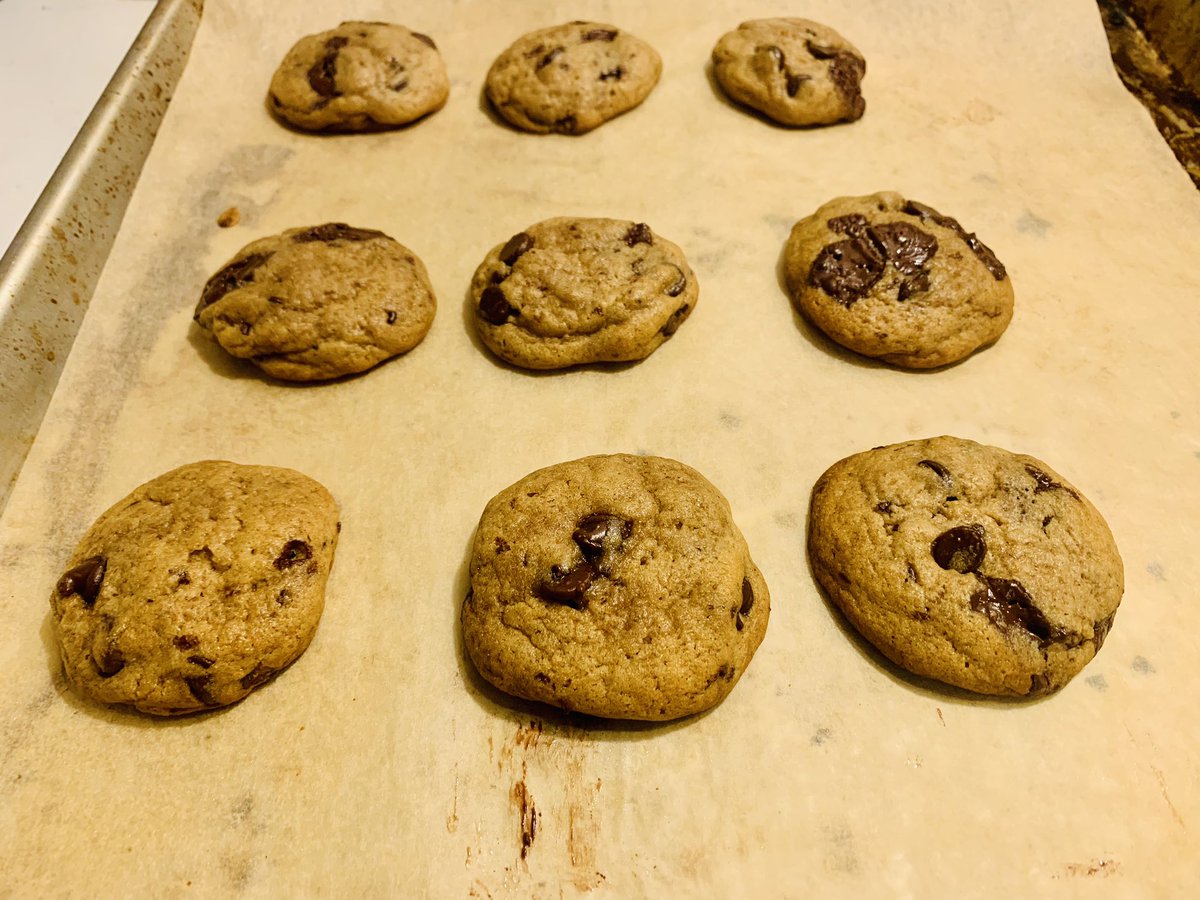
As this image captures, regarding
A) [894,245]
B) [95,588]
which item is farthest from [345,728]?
[894,245]

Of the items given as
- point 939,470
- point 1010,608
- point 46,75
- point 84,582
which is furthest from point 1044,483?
point 46,75

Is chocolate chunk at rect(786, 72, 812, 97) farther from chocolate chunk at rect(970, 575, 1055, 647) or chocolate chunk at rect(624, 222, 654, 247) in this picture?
chocolate chunk at rect(970, 575, 1055, 647)

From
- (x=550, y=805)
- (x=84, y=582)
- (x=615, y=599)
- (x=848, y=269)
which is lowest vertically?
(x=550, y=805)

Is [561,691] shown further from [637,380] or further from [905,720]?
[637,380]

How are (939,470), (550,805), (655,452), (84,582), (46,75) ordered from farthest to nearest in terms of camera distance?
(46,75), (655,452), (939,470), (84,582), (550,805)

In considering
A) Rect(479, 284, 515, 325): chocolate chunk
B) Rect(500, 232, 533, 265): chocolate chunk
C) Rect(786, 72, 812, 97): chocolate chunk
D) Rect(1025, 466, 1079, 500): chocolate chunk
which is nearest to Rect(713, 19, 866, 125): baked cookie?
Rect(786, 72, 812, 97): chocolate chunk

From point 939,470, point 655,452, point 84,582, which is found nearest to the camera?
point 84,582

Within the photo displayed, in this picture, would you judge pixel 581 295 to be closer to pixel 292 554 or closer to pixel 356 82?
pixel 292 554

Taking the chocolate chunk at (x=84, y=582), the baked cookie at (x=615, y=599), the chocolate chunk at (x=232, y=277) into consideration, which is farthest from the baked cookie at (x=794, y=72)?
the chocolate chunk at (x=84, y=582)
